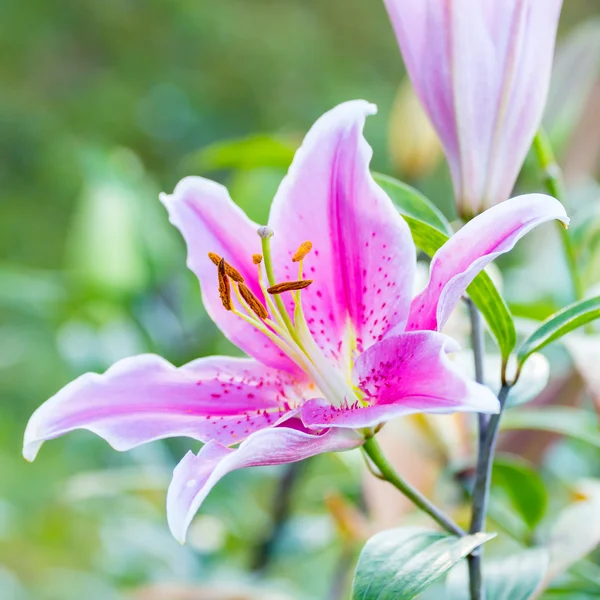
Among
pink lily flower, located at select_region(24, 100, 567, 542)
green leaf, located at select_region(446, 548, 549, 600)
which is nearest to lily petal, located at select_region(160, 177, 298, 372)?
pink lily flower, located at select_region(24, 100, 567, 542)

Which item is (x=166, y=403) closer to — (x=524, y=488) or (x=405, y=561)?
(x=405, y=561)

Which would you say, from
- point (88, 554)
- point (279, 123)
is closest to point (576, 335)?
point (88, 554)

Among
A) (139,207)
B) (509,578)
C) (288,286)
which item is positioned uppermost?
(139,207)

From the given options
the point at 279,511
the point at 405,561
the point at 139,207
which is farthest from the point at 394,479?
the point at 139,207

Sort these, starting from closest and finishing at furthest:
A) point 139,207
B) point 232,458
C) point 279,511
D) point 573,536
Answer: point 232,458
point 573,536
point 279,511
point 139,207

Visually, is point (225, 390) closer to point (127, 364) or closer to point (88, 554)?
point (127, 364)

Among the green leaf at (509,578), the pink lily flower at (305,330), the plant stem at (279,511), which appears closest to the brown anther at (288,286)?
the pink lily flower at (305,330)

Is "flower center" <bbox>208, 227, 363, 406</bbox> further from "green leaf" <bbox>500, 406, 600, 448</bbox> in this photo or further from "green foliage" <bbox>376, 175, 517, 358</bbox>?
"green leaf" <bbox>500, 406, 600, 448</bbox>
